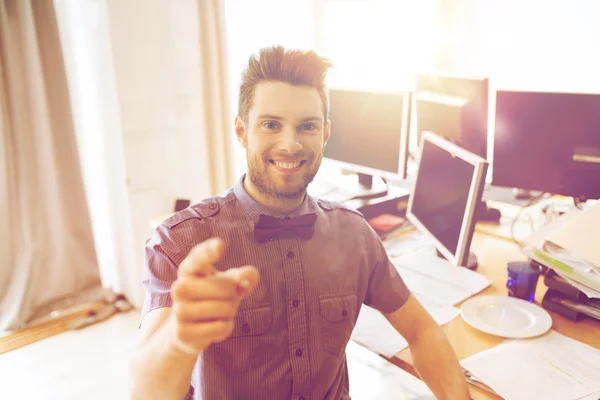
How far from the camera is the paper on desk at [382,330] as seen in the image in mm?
1237

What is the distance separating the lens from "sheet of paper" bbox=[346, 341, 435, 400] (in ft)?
4.35

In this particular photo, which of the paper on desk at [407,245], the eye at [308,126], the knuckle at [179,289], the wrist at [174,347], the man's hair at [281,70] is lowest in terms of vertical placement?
the paper on desk at [407,245]

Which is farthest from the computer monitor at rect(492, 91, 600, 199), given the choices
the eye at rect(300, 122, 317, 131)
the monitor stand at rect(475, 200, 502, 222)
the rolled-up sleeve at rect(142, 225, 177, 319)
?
the rolled-up sleeve at rect(142, 225, 177, 319)

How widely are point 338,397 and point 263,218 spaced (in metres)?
0.49

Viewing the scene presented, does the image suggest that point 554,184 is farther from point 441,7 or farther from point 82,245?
point 441,7

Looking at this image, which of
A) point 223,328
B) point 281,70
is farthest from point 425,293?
point 223,328

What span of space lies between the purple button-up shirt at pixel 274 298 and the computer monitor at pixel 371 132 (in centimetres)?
94

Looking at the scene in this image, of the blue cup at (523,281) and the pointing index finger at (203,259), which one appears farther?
the blue cup at (523,281)

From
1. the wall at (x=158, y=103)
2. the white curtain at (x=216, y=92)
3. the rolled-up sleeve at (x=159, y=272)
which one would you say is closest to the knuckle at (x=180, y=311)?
the rolled-up sleeve at (x=159, y=272)

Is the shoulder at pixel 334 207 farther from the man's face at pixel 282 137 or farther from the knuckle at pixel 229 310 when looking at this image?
the knuckle at pixel 229 310

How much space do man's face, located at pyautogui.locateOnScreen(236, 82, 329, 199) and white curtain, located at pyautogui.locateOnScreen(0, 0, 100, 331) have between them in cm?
176

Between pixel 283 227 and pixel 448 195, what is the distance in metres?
0.72

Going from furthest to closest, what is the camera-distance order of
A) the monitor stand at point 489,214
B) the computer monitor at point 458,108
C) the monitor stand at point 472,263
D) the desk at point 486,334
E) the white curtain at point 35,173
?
1. the white curtain at point 35,173
2. the monitor stand at point 489,214
3. the computer monitor at point 458,108
4. the monitor stand at point 472,263
5. the desk at point 486,334

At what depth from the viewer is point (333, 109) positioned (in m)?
2.29
